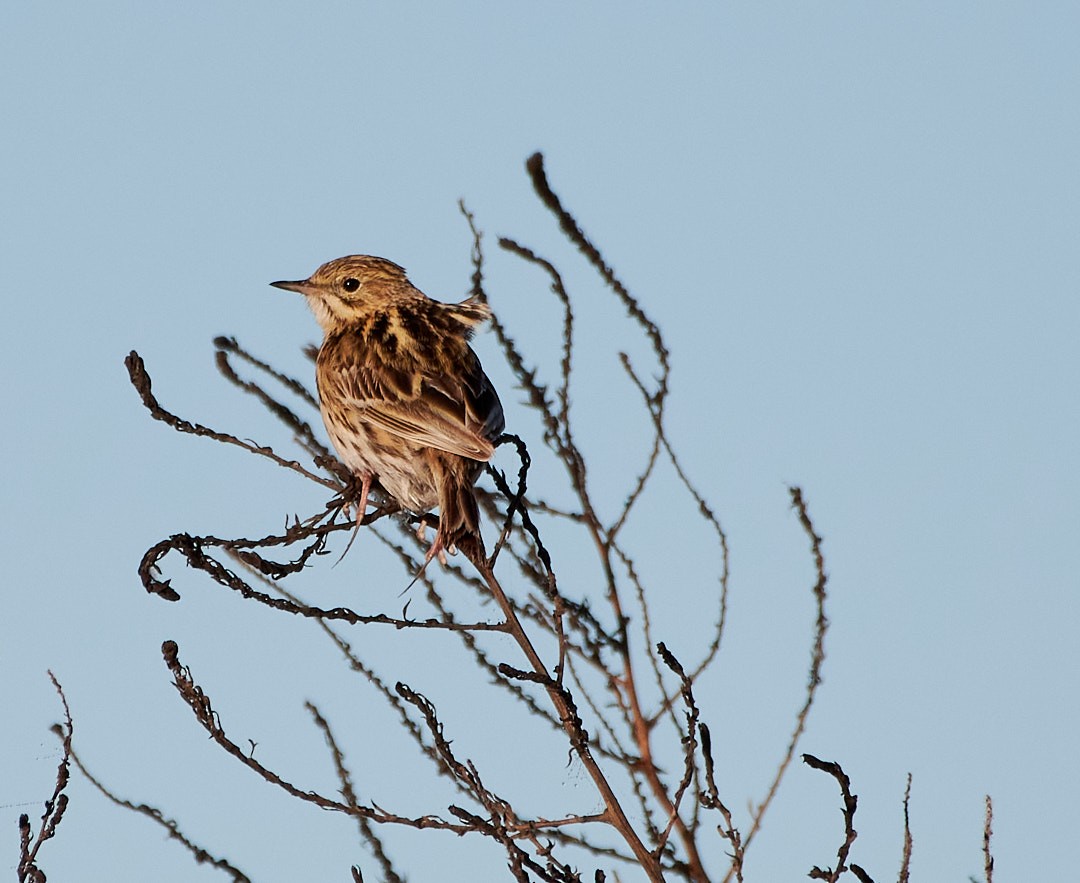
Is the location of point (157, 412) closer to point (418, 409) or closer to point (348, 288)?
point (418, 409)

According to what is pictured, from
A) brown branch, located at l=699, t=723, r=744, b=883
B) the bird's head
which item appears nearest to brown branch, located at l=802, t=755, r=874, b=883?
brown branch, located at l=699, t=723, r=744, b=883

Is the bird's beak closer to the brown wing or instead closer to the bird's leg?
the brown wing

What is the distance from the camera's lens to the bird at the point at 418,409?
5.85 meters

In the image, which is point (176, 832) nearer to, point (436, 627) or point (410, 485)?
point (436, 627)

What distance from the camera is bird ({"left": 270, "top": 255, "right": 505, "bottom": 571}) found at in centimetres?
585

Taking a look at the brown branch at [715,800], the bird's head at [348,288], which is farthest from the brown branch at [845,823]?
the bird's head at [348,288]

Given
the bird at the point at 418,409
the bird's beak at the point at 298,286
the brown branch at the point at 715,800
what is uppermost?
the bird's beak at the point at 298,286

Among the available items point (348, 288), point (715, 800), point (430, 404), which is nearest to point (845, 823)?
point (715, 800)

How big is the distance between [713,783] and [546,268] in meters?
2.22

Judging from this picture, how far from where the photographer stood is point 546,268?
17.7 ft

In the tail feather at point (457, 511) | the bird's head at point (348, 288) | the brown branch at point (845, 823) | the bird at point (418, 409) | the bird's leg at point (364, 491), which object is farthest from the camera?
the bird's head at point (348, 288)

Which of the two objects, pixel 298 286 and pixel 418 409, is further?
pixel 298 286

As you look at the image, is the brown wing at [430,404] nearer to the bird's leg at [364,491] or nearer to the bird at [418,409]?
the bird at [418,409]

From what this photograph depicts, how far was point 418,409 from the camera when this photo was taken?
20.2 ft
